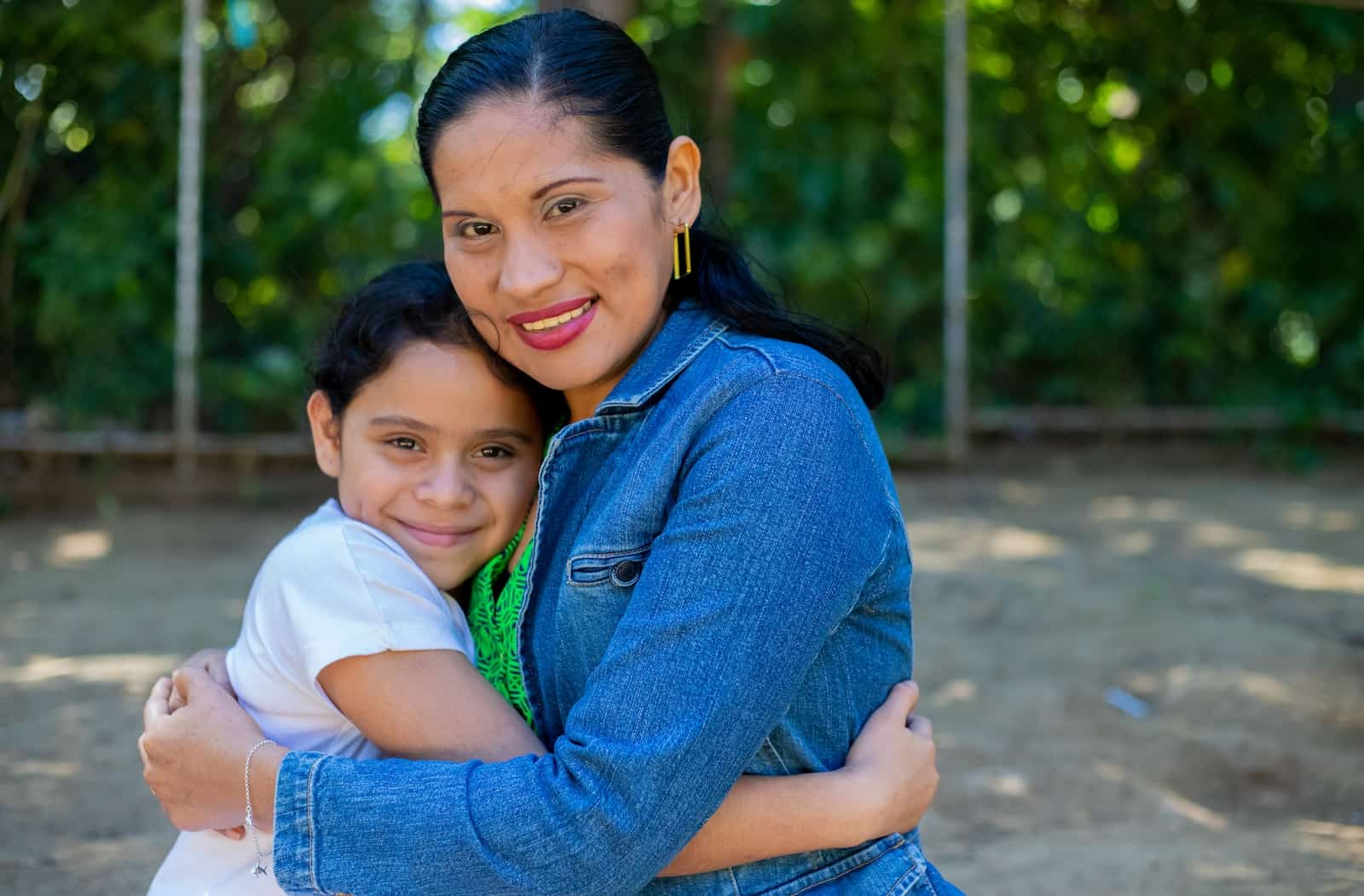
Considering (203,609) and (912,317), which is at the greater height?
(912,317)

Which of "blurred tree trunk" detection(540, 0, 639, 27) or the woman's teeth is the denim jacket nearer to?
the woman's teeth

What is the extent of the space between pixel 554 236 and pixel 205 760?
750 millimetres

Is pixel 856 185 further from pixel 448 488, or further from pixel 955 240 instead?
pixel 448 488

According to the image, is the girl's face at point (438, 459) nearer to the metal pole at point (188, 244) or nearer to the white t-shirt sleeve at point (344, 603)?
the white t-shirt sleeve at point (344, 603)

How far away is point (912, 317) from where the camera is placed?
6902 mm

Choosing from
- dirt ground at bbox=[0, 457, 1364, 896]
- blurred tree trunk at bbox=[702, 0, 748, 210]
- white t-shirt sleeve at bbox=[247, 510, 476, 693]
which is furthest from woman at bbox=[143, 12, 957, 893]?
blurred tree trunk at bbox=[702, 0, 748, 210]

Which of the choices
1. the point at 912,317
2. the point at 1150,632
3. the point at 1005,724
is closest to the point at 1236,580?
the point at 1150,632

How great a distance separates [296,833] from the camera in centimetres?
146

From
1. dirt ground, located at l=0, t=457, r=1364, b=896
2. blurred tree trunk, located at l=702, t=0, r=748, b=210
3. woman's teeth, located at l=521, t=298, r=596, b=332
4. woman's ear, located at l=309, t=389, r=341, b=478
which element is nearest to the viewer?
woman's teeth, located at l=521, t=298, r=596, b=332

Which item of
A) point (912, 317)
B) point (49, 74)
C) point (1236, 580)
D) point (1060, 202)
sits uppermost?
point (49, 74)

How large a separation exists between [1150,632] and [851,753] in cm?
314

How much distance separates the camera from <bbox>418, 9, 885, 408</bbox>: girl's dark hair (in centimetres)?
164

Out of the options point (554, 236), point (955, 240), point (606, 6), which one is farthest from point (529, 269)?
point (955, 240)

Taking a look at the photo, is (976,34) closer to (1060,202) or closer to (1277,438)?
(1060,202)
